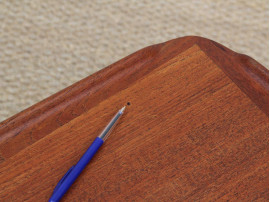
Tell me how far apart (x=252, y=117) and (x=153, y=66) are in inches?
5.2

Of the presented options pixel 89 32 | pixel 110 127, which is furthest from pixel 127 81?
pixel 89 32

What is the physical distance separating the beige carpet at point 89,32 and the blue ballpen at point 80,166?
1.64 feet

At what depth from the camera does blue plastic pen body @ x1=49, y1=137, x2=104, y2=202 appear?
338 millimetres

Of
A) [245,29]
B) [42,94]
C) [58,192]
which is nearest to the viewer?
[58,192]

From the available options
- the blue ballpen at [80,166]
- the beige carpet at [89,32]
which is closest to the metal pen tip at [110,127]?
the blue ballpen at [80,166]

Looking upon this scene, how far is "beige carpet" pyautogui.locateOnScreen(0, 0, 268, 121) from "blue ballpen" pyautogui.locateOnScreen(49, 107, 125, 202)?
499 millimetres

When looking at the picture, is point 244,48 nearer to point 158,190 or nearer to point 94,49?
point 94,49

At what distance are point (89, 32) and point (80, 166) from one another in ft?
2.02

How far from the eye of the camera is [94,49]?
0.88 meters

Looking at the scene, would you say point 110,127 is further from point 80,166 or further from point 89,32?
point 89,32

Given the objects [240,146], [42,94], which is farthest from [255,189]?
[42,94]

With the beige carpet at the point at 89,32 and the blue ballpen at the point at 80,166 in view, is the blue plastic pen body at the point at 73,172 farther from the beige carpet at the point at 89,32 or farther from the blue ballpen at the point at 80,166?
the beige carpet at the point at 89,32

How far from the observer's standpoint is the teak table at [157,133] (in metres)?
0.35

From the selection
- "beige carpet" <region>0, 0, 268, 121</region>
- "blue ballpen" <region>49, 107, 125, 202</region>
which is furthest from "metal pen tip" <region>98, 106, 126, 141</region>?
"beige carpet" <region>0, 0, 268, 121</region>
